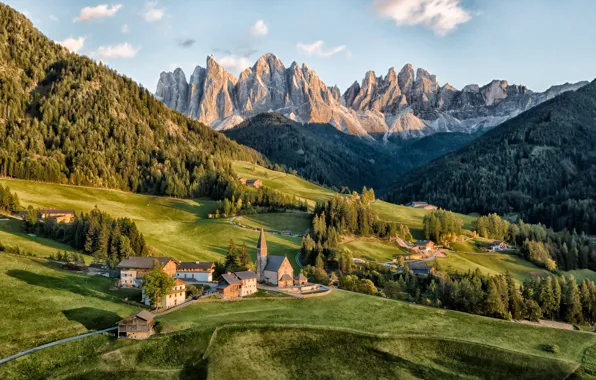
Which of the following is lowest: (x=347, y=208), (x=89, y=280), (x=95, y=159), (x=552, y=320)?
(x=552, y=320)

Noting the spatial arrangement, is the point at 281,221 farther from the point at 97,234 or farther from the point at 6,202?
the point at 6,202

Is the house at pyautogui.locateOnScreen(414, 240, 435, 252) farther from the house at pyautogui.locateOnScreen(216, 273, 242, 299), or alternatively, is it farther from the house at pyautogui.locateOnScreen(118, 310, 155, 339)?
the house at pyautogui.locateOnScreen(118, 310, 155, 339)

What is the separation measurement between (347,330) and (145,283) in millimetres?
30320

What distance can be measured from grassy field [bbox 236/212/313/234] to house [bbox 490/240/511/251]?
65914mm

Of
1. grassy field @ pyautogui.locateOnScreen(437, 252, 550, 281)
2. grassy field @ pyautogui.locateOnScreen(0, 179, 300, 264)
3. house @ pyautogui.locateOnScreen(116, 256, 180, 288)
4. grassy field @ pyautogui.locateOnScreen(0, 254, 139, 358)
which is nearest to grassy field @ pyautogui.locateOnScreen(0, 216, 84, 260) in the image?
grassy field @ pyautogui.locateOnScreen(0, 179, 300, 264)

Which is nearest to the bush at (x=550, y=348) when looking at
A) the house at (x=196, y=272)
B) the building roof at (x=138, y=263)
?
the house at (x=196, y=272)

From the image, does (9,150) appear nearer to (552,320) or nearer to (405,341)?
(405,341)

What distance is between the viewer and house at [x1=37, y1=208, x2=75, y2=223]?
396ft

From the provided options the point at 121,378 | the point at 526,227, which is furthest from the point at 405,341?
the point at 526,227

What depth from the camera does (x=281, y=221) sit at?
169875 mm

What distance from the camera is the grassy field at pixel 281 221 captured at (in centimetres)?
16195

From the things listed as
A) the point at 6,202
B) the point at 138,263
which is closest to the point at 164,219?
the point at 6,202

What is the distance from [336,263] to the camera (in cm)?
12562

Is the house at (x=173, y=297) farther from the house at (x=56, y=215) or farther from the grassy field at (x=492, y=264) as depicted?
the grassy field at (x=492, y=264)
